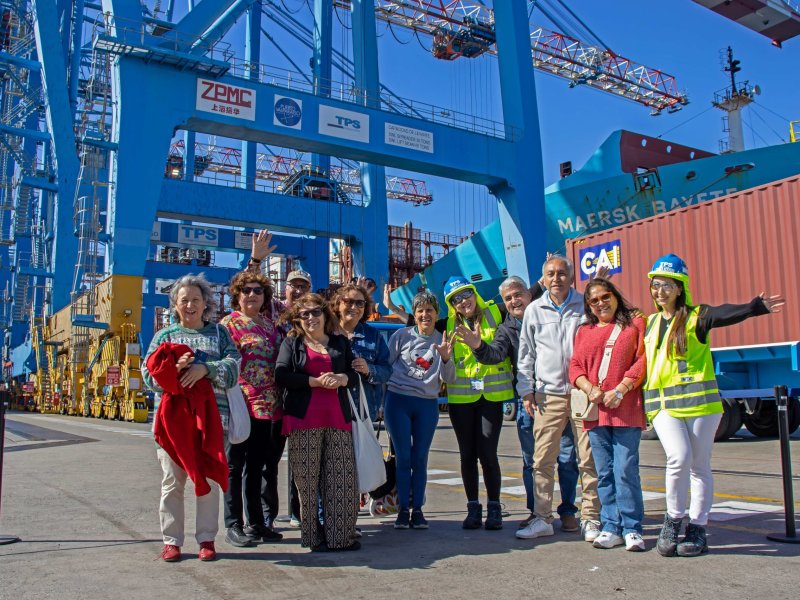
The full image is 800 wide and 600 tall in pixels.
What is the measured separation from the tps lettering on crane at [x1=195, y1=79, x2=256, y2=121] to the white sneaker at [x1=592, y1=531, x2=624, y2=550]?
14.2m

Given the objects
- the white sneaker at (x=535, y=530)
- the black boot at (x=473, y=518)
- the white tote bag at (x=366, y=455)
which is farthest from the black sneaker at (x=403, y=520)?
the white sneaker at (x=535, y=530)

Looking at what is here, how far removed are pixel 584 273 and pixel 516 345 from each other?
339 inches

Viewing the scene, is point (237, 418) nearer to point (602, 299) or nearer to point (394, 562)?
point (394, 562)

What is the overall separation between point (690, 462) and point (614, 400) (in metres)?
0.50

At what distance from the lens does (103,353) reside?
887 inches

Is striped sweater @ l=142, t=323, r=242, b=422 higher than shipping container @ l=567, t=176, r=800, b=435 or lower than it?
lower

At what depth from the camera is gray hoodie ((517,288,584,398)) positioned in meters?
4.58

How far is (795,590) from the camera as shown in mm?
3152

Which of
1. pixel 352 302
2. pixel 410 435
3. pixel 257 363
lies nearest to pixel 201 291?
pixel 257 363

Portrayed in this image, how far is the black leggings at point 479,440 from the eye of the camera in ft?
15.6

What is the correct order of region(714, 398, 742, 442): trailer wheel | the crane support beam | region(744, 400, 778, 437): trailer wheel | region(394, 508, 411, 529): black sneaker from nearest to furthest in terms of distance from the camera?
1. region(394, 508, 411, 529): black sneaker
2. region(714, 398, 742, 442): trailer wheel
3. region(744, 400, 778, 437): trailer wheel
4. the crane support beam

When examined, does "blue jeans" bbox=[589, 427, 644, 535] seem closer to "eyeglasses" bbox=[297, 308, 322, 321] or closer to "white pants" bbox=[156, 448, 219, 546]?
"eyeglasses" bbox=[297, 308, 322, 321]

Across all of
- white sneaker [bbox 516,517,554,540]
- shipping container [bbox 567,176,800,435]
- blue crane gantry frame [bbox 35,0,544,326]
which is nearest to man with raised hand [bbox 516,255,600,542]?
white sneaker [bbox 516,517,554,540]

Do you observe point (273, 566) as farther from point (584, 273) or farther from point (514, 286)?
point (584, 273)
